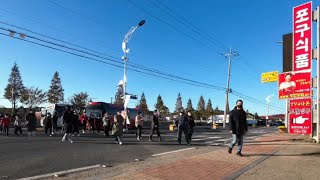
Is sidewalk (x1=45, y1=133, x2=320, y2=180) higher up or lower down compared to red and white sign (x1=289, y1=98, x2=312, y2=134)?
lower down

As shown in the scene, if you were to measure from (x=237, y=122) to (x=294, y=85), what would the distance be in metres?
10.2

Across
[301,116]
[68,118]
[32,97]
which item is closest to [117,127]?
[68,118]

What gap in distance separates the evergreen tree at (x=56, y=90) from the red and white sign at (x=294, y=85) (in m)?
80.5

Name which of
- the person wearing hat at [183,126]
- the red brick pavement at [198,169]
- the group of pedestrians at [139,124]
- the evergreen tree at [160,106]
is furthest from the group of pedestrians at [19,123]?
the evergreen tree at [160,106]

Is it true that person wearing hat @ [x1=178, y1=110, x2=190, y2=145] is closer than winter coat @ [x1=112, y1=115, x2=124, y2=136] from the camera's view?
No

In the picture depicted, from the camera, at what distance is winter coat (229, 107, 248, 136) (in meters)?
12.6

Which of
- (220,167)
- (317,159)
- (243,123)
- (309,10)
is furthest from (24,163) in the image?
(309,10)

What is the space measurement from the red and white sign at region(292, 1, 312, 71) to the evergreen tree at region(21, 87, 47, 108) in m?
72.3

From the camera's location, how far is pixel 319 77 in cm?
2006

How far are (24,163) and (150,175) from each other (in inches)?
159

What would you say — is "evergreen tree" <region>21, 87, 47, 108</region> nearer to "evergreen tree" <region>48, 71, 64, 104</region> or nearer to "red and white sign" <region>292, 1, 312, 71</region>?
"evergreen tree" <region>48, 71, 64, 104</region>

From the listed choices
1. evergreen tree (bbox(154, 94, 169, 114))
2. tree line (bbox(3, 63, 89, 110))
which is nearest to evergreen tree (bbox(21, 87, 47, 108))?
tree line (bbox(3, 63, 89, 110))

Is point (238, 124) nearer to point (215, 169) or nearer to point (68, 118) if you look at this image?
point (215, 169)

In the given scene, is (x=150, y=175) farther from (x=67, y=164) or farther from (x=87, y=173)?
(x=67, y=164)
